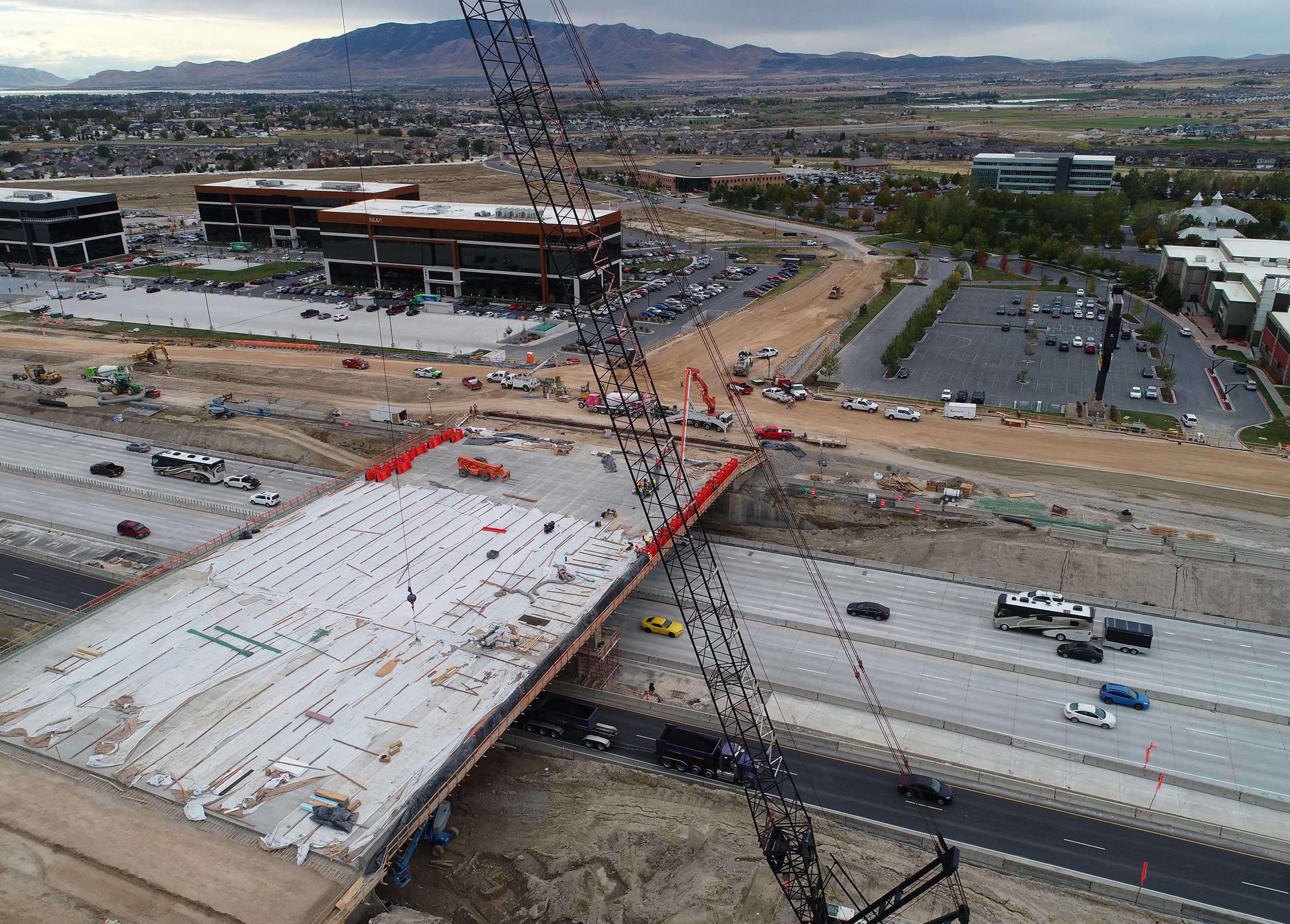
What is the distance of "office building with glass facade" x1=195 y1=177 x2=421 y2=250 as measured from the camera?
11769cm

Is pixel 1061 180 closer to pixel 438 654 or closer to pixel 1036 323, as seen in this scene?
pixel 1036 323

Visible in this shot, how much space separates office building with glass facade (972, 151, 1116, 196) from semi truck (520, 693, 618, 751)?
146346 mm

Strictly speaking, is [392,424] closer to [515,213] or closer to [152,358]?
[152,358]

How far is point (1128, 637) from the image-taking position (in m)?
39.3

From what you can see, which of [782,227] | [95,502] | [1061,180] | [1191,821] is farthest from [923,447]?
[1061,180]

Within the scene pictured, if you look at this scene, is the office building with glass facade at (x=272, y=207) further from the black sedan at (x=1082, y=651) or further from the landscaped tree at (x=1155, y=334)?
the black sedan at (x=1082, y=651)

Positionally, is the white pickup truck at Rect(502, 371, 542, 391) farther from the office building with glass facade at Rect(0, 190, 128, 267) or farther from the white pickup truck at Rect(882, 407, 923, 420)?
the office building with glass facade at Rect(0, 190, 128, 267)

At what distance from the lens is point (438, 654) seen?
1254 inches

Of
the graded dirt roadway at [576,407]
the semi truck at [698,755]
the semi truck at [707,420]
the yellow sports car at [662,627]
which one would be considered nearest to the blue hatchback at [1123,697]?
the semi truck at [698,755]

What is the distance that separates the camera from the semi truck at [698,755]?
102ft

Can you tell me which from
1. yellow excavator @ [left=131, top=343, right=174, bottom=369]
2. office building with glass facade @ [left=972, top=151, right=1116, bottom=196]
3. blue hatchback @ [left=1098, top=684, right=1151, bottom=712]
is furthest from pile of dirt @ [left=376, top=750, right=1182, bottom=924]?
office building with glass facade @ [left=972, top=151, right=1116, bottom=196]

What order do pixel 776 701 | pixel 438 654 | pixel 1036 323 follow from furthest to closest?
1. pixel 1036 323
2. pixel 776 701
3. pixel 438 654

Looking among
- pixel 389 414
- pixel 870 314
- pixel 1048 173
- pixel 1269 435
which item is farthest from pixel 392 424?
pixel 1048 173

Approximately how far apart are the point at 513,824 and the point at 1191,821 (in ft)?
79.1
